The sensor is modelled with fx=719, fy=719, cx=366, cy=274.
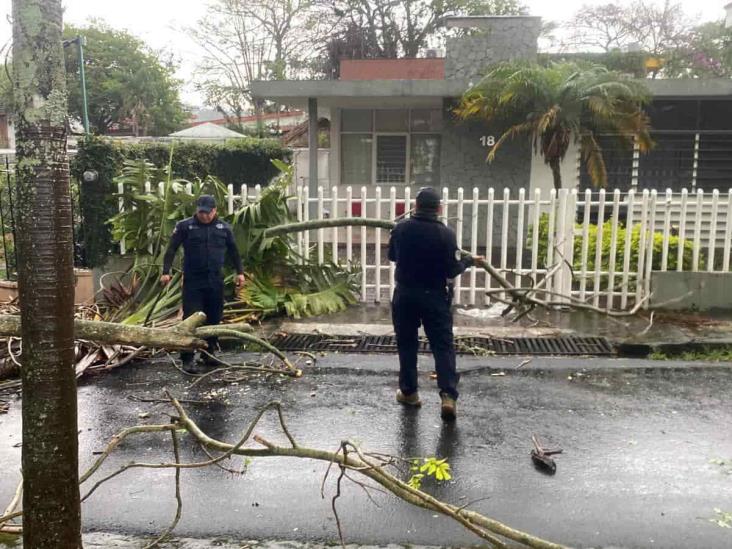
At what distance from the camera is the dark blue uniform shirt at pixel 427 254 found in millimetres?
5336

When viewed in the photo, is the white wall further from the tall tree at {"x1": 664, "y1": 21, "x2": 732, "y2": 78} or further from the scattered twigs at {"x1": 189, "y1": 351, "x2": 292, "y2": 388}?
the tall tree at {"x1": 664, "y1": 21, "x2": 732, "y2": 78}

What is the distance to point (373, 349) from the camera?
7.39 meters

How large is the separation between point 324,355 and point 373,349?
1.76 feet

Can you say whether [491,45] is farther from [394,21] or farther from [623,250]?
[394,21]

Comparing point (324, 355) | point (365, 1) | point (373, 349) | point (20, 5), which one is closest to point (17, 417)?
point (324, 355)

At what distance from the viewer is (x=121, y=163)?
9.42 metres

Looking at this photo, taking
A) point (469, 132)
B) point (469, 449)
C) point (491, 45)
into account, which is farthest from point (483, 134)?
point (469, 449)

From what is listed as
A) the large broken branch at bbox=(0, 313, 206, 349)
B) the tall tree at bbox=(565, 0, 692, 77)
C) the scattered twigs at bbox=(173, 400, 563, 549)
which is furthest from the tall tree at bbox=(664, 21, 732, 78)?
the scattered twigs at bbox=(173, 400, 563, 549)

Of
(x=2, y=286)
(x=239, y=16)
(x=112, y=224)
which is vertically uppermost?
(x=239, y=16)

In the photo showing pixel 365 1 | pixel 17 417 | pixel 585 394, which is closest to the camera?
pixel 17 417

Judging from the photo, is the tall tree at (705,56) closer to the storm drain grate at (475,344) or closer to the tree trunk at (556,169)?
the tree trunk at (556,169)

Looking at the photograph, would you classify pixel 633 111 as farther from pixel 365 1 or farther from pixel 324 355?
pixel 365 1

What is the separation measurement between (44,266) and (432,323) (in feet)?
10.8

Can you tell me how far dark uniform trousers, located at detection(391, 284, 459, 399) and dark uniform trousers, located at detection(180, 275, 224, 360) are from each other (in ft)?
6.95
